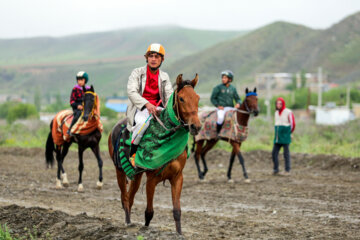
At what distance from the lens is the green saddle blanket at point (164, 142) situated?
21.2 ft

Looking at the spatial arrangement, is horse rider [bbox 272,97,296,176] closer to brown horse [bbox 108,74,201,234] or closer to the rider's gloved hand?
brown horse [bbox 108,74,201,234]

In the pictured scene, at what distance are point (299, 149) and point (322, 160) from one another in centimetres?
374

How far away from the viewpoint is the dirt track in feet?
24.0

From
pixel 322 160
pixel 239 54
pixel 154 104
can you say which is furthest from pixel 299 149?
pixel 239 54

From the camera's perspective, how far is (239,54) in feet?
510

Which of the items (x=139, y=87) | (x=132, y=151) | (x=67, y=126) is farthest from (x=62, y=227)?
(x=67, y=126)

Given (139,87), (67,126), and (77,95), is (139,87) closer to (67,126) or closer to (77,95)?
(77,95)

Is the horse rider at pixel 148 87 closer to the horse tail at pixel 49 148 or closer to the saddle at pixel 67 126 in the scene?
the saddle at pixel 67 126

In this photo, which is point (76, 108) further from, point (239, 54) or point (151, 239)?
point (239, 54)

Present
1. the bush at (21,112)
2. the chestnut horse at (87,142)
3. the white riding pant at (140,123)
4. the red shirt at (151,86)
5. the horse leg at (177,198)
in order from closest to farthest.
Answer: the horse leg at (177,198) → the white riding pant at (140,123) → the red shirt at (151,86) → the chestnut horse at (87,142) → the bush at (21,112)

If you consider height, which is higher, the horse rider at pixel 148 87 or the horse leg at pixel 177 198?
the horse rider at pixel 148 87

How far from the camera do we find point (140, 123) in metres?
6.99

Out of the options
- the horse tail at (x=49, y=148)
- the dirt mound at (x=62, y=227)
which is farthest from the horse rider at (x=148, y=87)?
the horse tail at (x=49, y=148)

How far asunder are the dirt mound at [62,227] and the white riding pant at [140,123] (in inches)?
50.7
